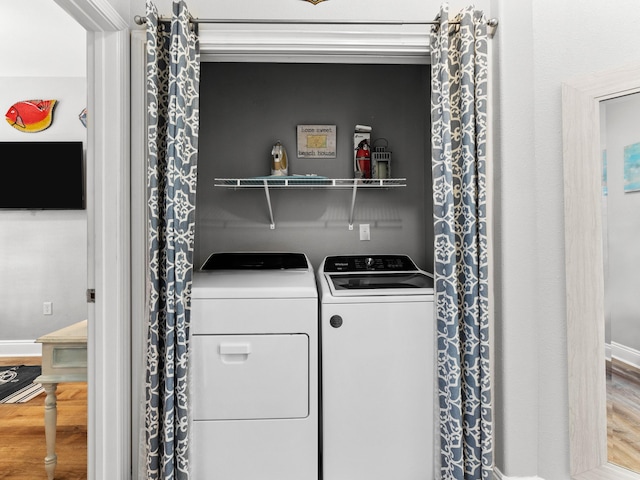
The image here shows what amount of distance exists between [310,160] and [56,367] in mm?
1769

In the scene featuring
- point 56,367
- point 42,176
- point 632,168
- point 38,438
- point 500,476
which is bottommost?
A: point 38,438

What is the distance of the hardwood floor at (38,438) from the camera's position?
2.10 metres

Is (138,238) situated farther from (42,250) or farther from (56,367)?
(42,250)

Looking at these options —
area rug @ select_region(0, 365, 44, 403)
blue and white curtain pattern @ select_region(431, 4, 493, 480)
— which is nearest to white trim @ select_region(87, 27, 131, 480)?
blue and white curtain pattern @ select_region(431, 4, 493, 480)

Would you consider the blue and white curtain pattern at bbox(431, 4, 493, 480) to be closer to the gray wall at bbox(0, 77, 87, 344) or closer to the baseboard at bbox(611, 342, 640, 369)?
the baseboard at bbox(611, 342, 640, 369)

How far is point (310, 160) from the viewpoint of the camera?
2.68 m

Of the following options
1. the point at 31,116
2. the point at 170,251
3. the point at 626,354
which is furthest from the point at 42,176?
the point at 626,354

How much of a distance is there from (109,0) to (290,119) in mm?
1240

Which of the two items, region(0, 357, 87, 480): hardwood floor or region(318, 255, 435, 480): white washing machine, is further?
region(0, 357, 87, 480): hardwood floor

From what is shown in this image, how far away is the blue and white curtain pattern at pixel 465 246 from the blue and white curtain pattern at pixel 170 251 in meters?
1.04

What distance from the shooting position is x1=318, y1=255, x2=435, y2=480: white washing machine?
1828 millimetres

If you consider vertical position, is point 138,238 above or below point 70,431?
above

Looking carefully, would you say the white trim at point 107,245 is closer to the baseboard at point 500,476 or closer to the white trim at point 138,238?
the white trim at point 138,238

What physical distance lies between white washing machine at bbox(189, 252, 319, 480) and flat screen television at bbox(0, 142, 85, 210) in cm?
290
